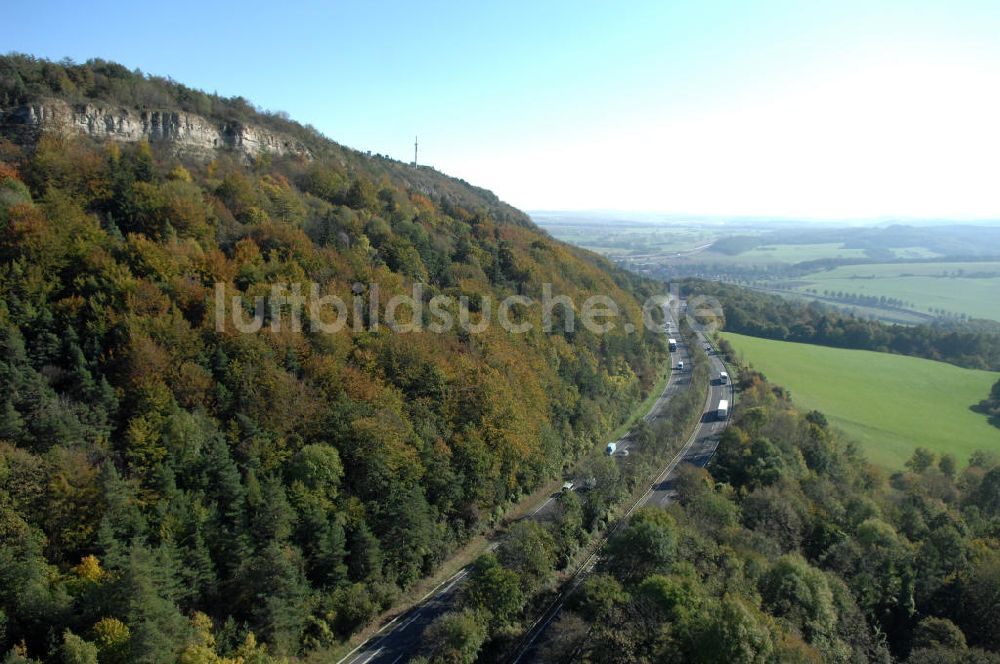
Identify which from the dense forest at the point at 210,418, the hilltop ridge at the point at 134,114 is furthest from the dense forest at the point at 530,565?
the hilltop ridge at the point at 134,114

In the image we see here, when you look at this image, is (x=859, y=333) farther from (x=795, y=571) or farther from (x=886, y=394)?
(x=795, y=571)

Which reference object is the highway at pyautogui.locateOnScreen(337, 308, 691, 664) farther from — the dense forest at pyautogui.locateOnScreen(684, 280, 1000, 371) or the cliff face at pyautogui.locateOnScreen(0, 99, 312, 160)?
the dense forest at pyautogui.locateOnScreen(684, 280, 1000, 371)

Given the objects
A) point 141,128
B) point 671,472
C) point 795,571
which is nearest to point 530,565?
point 795,571

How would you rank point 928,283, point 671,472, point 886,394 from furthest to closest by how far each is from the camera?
1. point 928,283
2. point 886,394
3. point 671,472

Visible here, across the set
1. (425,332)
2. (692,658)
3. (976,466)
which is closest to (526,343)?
(425,332)

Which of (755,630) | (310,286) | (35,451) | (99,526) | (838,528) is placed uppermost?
(310,286)

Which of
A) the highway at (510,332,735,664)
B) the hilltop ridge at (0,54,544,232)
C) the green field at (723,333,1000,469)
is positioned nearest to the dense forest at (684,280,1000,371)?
the green field at (723,333,1000,469)

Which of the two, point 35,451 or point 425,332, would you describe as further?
point 425,332

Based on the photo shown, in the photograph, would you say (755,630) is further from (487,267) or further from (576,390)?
(487,267)
